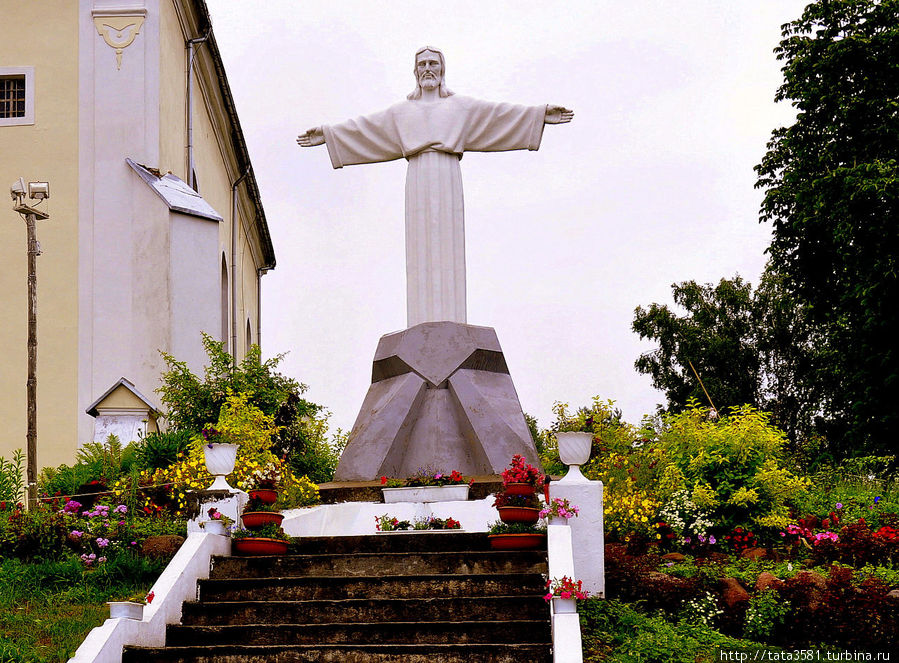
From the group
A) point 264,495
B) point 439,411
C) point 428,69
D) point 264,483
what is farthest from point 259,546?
point 428,69

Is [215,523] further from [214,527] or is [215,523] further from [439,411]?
[439,411]

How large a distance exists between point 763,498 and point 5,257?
14198 mm

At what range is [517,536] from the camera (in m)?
11.3

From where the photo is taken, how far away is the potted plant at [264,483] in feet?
40.7

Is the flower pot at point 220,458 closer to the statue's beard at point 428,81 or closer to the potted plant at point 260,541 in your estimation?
the potted plant at point 260,541

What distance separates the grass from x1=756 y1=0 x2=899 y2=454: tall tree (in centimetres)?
1350

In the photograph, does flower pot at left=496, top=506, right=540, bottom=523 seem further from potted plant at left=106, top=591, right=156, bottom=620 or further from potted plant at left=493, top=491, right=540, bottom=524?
potted plant at left=106, top=591, right=156, bottom=620

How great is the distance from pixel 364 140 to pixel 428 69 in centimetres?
139

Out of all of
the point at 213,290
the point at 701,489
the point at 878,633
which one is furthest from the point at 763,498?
the point at 213,290

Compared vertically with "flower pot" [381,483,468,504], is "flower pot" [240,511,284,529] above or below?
below

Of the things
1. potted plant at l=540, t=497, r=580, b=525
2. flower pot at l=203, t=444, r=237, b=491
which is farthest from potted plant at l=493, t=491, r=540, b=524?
flower pot at l=203, t=444, r=237, b=491

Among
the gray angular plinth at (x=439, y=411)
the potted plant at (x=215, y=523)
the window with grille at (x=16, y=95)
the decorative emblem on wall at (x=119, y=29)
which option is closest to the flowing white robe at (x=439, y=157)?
the gray angular plinth at (x=439, y=411)

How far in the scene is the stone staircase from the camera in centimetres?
953

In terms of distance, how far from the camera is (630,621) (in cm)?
1021
